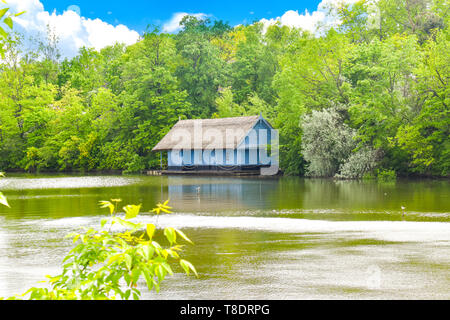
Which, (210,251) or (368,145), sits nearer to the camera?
(210,251)

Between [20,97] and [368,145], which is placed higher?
[20,97]

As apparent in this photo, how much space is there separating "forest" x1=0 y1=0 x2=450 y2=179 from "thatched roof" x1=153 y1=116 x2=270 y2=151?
3376mm

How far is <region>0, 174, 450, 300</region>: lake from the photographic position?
8922 mm

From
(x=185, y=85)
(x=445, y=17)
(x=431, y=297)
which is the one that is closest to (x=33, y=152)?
(x=185, y=85)

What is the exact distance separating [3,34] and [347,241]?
445 inches

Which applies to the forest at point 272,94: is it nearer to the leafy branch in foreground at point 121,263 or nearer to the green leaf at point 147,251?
the leafy branch in foreground at point 121,263

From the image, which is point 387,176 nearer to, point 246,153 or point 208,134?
point 246,153

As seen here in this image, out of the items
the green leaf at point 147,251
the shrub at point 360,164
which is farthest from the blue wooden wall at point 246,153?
the green leaf at point 147,251

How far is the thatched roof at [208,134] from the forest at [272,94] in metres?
3.38

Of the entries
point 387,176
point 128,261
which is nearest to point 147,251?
point 128,261

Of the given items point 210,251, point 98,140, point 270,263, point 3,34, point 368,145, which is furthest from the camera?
point 98,140

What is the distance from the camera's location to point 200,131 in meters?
54.2

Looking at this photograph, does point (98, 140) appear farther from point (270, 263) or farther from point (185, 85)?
point (270, 263)

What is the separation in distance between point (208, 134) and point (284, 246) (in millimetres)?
41040
